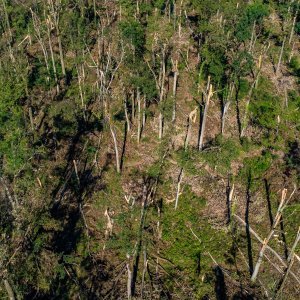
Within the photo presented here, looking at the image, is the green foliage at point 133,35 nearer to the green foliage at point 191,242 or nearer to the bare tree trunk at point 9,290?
the green foliage at point 191,242

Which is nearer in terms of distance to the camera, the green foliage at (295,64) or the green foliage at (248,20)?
the green foliage at (248,20)

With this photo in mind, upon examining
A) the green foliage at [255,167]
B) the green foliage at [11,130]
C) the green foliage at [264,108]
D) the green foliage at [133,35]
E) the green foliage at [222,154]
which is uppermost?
the green foliage at [133,35]

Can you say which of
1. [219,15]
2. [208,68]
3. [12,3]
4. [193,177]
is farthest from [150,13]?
[193,177]

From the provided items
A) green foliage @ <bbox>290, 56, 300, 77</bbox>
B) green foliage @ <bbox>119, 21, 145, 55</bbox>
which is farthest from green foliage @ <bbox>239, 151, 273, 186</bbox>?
green foliage @ <bbox>119, 21, 145, 55</bbox>

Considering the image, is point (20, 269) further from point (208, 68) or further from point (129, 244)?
point (208, 68)

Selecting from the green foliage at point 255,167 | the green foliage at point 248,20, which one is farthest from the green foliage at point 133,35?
the green foliage at point 255,167

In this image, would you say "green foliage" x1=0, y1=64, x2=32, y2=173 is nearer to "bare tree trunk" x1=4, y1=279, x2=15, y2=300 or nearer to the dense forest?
the dense forest

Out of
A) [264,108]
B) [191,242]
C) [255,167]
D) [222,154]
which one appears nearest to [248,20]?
[264,108]

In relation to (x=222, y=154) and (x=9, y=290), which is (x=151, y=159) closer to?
(x=222, y=154)
